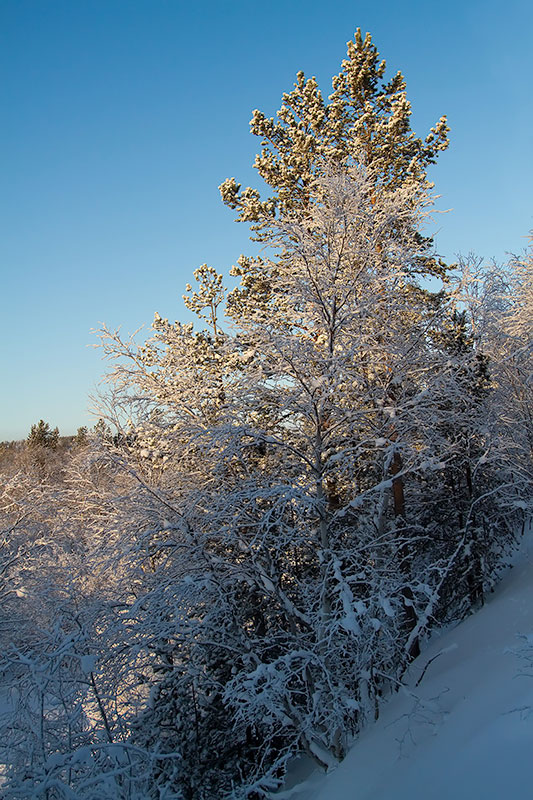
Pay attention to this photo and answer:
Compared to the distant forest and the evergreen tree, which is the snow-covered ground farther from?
the evergreen tree

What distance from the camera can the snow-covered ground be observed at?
370cm

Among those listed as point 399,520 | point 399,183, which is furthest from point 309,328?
point 399,183

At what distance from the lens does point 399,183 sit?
10.3m

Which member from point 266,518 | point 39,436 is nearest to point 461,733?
point 266,518

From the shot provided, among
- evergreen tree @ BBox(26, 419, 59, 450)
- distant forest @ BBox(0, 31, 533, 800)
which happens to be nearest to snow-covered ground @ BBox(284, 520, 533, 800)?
distant forest @ BBox(0, 31, 533, 800)

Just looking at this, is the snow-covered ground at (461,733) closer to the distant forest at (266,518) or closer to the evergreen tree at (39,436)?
the distant forest at (266,518)

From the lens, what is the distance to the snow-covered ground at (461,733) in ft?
12.1

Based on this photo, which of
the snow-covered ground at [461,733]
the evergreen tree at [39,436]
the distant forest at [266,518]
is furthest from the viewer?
the evergreen tree at [39,436]

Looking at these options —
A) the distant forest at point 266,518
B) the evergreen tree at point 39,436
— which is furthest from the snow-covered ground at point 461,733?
the evergreen tree at point 39,436

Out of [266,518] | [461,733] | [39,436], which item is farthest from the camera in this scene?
[39,436]

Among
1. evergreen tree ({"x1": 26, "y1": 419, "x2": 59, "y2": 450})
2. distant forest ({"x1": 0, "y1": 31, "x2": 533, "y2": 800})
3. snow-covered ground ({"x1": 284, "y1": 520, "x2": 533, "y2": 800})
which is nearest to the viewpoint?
snow-covered ground ({"x1": 284, "y1": 520, "x2": 533, "y2": 800})

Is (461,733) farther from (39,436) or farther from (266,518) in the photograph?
(39,436)

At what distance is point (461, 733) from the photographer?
468 centimetres

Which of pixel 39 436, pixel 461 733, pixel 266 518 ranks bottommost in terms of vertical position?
pixel 461 733
